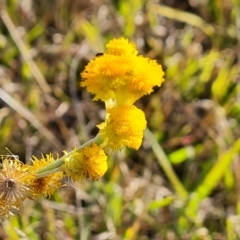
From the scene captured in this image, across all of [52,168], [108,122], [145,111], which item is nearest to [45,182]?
[52,168]

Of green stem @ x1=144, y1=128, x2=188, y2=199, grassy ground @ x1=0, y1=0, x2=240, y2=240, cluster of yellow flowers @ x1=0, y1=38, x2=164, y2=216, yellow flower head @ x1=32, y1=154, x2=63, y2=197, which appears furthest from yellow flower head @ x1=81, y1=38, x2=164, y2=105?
green stem @ x1=144, y1=128, x2=188, y2=199

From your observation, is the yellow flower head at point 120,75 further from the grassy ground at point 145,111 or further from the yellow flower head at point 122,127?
the grassy ground at point 145,111

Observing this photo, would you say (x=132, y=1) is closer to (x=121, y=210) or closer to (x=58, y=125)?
(x=58, y=125)

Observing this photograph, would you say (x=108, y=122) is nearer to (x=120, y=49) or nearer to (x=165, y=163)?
(x=120, y=49)

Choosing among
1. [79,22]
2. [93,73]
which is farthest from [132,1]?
[93,73]

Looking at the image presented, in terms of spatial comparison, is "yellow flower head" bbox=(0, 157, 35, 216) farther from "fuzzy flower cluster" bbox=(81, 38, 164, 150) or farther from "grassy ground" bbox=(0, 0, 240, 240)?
"grassy ground" bbox=(0, 0, 240, 240)

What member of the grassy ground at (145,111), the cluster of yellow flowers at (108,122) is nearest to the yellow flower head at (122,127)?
the cluster of yellow flowers at (108,122)
